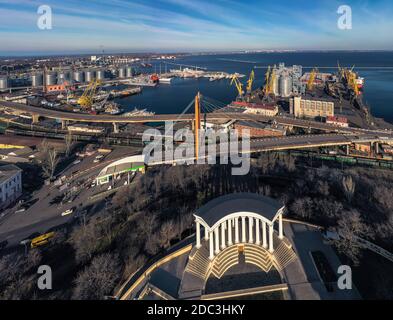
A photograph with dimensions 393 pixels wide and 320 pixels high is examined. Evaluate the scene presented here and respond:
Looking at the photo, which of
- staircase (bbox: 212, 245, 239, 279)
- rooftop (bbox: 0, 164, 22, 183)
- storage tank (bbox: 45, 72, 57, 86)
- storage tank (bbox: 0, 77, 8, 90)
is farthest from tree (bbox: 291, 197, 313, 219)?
storage tank (bbox: 0, 77, 8, 90)

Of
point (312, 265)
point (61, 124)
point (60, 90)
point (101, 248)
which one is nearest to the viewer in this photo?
point (312, 265)

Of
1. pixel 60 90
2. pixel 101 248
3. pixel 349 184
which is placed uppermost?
pixel 60 90

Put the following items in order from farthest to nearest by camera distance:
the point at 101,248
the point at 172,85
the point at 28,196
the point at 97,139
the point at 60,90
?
the point at 172,85, the point at 60,90, the point at 97,139, the point at 28,196, the point at 101,248

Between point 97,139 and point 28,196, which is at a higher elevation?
point 97,139

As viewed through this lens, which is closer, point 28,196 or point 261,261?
point 261,261

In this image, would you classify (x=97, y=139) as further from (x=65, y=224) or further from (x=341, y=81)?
(x=341, y=81)

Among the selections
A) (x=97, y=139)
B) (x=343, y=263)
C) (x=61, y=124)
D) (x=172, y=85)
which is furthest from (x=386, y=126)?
(x=172, y=85)

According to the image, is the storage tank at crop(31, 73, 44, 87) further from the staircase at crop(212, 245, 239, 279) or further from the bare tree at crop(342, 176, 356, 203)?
the staircase at crop(212, 245, 239, 279)

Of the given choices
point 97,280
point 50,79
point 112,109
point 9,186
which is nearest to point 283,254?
point 97,280
